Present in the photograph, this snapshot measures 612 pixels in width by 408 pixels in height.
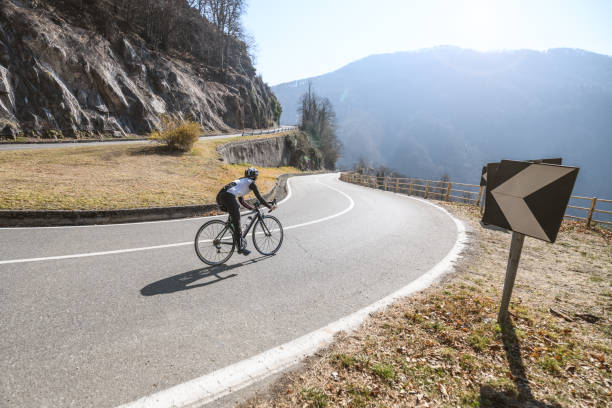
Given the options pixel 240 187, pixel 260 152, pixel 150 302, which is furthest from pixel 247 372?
pixel 260 152

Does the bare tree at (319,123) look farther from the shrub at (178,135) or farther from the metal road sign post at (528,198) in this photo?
the metal road sign post at (528,198)

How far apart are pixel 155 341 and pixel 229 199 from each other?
114 inches

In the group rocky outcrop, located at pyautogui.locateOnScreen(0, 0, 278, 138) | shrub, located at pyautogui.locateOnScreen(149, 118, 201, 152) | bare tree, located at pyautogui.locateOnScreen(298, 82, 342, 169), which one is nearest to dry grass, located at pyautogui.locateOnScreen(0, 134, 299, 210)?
shrub, located at pyautogui.locateOnScreen(149, 118, 201, 152)

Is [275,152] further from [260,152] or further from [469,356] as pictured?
[469,356]

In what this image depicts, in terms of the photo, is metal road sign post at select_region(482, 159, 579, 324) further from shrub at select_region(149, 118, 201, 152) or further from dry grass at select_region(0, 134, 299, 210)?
shrub at select_region(149, 118, 201, 152)

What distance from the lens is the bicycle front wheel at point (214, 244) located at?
5.13 m

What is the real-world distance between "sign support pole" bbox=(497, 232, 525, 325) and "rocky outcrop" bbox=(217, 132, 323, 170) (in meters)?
21.8

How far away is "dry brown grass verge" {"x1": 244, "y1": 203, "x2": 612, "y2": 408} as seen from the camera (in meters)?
2.34

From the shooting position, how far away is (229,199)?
536 cm

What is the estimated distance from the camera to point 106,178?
1086 cm

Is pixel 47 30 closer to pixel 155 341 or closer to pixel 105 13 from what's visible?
pixel 105 13

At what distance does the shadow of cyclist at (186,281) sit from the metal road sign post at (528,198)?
390 centimetres

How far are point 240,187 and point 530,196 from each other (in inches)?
175

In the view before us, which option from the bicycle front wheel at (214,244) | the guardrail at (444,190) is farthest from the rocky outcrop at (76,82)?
the guardrail at (444,190)
